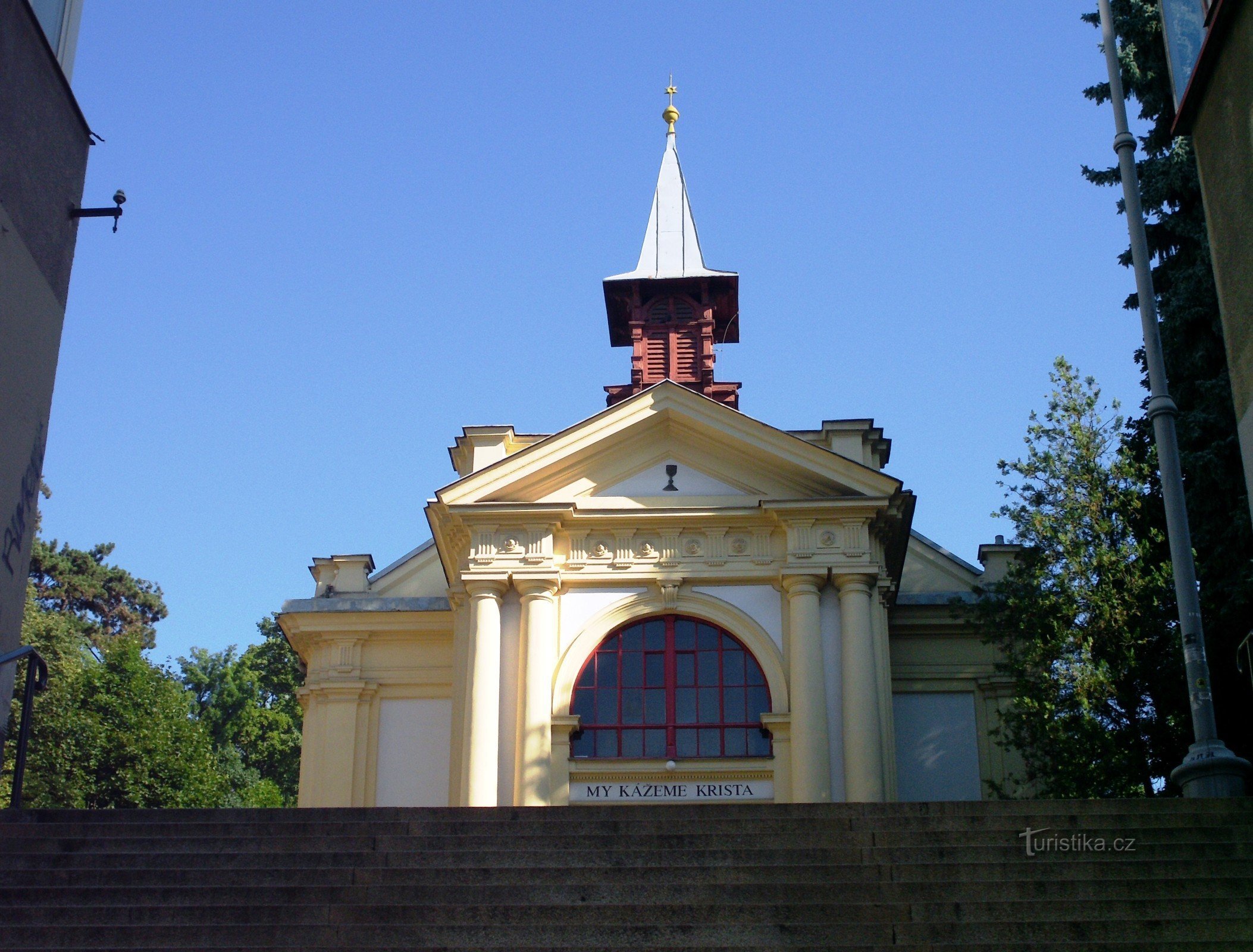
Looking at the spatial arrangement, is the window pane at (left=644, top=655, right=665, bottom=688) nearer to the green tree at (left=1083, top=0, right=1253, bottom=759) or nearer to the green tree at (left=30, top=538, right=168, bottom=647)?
the green tree at (left=1083, top=0, right=1253, bottom=759)

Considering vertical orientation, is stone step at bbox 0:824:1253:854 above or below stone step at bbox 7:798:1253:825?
below

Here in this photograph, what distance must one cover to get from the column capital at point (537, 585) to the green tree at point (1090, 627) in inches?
275

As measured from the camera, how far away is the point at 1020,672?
22.4m

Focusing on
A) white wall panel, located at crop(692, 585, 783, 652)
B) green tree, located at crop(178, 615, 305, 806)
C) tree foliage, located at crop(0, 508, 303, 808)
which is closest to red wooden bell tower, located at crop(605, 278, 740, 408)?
white wall panel, located at crop(692, 585, 783, 652)

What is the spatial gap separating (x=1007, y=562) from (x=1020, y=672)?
6.71 m

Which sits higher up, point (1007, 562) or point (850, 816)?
point (1007, 562)

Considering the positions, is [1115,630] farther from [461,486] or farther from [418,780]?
[418,780]

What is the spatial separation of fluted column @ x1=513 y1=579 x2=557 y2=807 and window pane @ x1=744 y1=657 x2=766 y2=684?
3058 mm

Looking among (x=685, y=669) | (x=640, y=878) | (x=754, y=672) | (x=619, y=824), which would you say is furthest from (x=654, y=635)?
(x=640, y=878)

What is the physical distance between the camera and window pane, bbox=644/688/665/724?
78.0 ft

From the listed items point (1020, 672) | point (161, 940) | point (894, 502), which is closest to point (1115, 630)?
point (1020, 672)

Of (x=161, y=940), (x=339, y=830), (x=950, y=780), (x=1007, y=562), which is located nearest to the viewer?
(x=161, y=940)

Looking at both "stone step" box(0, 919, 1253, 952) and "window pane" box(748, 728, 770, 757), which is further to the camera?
"window pane" box(748, 728, 770, 757)

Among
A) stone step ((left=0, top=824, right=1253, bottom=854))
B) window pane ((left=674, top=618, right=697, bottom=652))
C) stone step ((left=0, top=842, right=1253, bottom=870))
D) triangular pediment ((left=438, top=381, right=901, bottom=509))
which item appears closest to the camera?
stone step ((left=0, top=842, right=1253, bottom=870))
